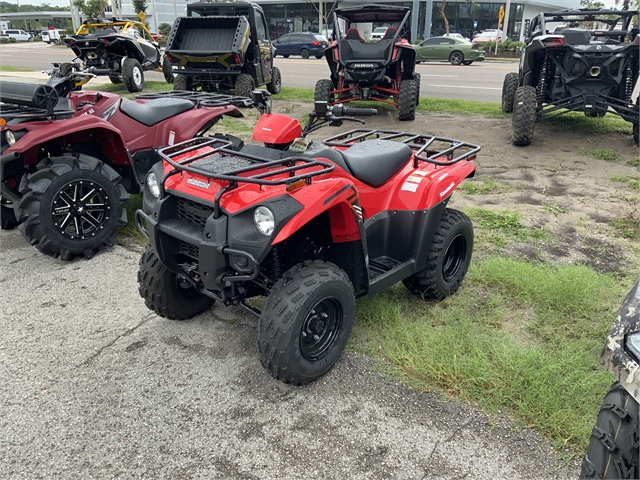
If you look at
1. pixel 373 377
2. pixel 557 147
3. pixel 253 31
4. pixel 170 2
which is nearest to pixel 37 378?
pixel 373 377

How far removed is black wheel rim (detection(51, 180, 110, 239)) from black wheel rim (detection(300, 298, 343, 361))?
261cm

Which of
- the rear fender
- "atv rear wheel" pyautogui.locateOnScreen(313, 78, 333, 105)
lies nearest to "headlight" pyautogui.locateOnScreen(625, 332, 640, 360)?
the rear fender

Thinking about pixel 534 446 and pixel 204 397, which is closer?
pixel 534 446

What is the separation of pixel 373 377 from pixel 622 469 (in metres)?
1.44

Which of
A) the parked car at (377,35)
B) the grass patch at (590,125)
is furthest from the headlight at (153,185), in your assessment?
the parked car at (377,35)

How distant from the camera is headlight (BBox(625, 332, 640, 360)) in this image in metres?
1.52

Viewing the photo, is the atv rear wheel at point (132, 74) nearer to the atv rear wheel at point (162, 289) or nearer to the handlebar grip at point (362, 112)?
the atv rear wheel at point (162, 289)

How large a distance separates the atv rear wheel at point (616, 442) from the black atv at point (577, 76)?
680cm

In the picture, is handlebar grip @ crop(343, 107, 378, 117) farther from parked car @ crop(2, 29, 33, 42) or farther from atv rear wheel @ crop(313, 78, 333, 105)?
parked car @ crop(2, 29, 33, 42)

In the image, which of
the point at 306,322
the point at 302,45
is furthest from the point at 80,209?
the point at 302,45

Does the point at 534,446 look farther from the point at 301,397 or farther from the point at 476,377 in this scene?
the point at 301,397

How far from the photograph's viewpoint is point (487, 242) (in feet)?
15.7

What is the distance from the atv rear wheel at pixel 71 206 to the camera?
430cm

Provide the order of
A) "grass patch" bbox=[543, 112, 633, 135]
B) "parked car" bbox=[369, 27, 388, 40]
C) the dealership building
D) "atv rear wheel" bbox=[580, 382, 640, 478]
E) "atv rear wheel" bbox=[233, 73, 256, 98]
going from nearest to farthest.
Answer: "atv rear wheel" bbox=[580, 382, 640, 478], "grass patch" bbox=[543, 112, 633, 135], "atv rear wheel" bbox=[233, 73, 256, 98], "parked car" bbox=[369, 27, 388, 40], the dealership building
